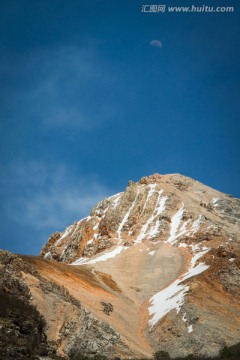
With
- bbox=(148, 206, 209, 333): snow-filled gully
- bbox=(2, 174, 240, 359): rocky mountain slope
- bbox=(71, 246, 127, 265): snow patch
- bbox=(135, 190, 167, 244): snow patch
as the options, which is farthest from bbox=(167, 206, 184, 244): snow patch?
bbox=(71, 246, 127, 265): snow patch

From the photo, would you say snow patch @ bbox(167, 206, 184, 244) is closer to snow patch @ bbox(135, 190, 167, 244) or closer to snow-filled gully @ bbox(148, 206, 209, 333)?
snow-filled gully @ bbox(148, 206, 209, 333)

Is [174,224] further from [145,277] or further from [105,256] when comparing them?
[145,277]

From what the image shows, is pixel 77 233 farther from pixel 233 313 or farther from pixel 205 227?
pixel 233 313

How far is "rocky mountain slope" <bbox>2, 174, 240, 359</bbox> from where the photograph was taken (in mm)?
42312

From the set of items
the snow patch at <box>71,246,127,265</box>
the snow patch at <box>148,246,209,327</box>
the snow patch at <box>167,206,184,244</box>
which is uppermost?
the snow patch at <box>167,206,184,244</box>

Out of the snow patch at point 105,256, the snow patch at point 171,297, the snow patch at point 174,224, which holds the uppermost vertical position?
the snow patch at point 174,224

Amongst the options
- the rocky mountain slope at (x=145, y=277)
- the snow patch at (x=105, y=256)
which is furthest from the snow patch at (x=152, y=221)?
the snow patch at (x=105, y=256)

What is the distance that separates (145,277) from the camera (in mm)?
72812

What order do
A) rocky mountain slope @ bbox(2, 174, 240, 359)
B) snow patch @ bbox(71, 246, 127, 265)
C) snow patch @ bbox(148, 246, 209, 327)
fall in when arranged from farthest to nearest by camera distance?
snow patch @ bbox(71, 246, 127, 265)
snow patch @ bbox(148, 246, 209, 327)
rocky mountain slope @ bbox(2, 174, 240, 359)

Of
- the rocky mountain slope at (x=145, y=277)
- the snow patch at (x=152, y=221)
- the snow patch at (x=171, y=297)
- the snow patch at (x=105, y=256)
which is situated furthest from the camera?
the snow patch at (x=152, y=221)

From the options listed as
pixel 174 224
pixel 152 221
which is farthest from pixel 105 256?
pixel 174 224

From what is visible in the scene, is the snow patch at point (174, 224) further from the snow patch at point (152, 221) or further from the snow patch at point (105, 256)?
the snow patch at point (105, 256)

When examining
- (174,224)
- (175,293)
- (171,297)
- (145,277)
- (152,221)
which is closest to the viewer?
(171,297)

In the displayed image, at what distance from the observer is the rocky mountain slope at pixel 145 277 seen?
4231cm
